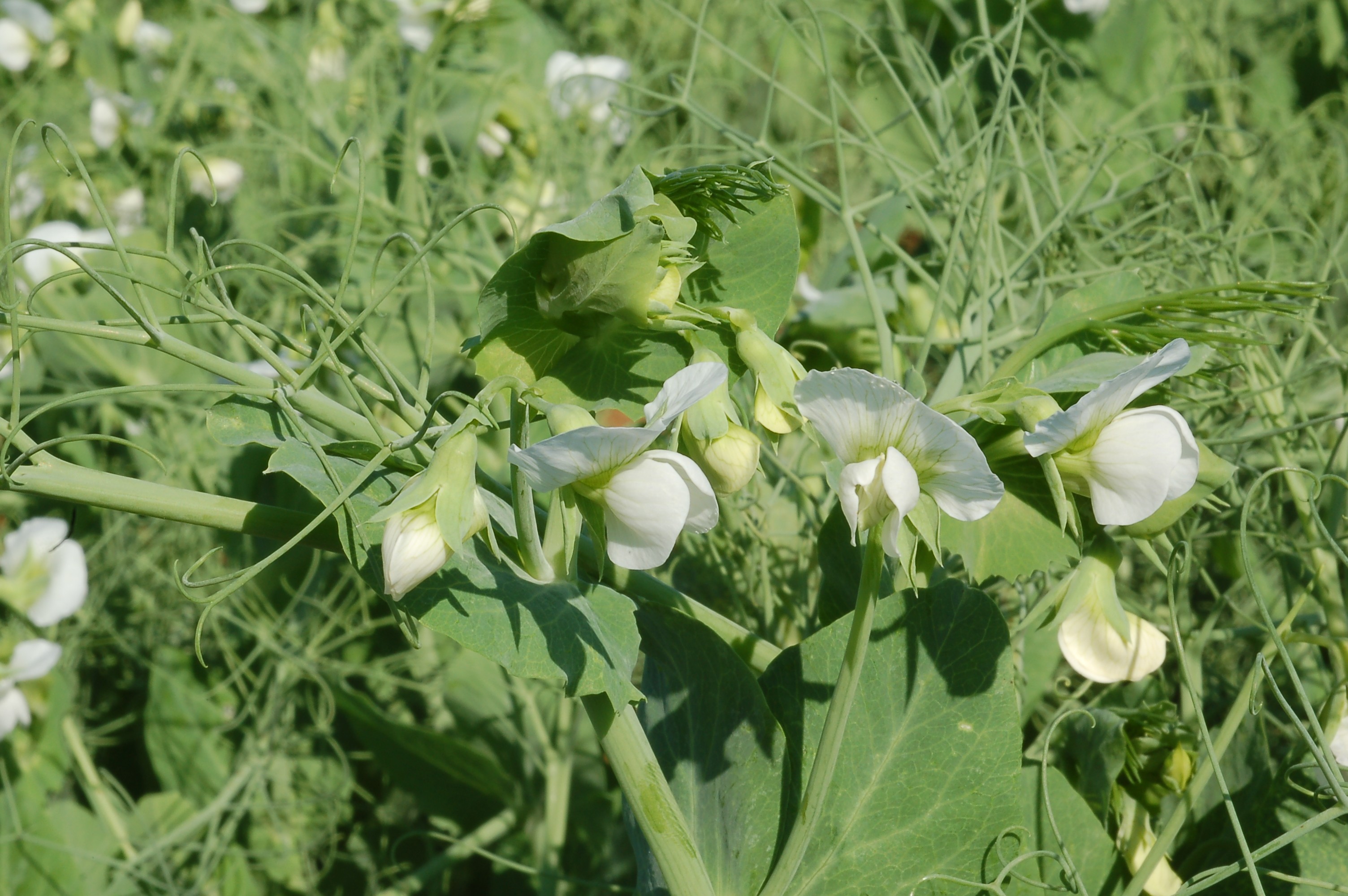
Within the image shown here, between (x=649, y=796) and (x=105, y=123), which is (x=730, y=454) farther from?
(x=105, y=123)

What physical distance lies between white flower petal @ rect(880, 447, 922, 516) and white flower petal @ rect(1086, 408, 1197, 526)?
7cm

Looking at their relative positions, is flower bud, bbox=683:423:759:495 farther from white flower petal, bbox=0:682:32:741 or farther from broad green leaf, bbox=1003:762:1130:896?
white flower petal, bbox=0:682:32:741

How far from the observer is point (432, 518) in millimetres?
338

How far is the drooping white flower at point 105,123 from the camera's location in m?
1.30

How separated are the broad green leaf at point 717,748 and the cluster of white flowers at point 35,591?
63 cm

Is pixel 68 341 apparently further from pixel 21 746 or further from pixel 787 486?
pixel 787 486

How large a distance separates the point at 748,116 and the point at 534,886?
1.09 meters

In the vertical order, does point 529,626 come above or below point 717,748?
above

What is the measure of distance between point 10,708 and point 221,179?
2.14ft

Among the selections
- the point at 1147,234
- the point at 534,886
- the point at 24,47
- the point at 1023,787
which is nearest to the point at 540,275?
the point at 1023,787


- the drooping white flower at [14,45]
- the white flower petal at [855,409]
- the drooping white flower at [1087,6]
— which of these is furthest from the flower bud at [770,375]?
the drooping white flower at [14,45]

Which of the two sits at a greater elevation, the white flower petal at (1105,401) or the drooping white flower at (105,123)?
the white flower petal at (1105,401)

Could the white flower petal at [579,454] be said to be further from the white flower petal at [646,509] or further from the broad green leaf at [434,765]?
the broad green leaf at [434,765]

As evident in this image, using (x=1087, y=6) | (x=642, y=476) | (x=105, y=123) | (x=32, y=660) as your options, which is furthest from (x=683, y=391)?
(x=105, y=123)
